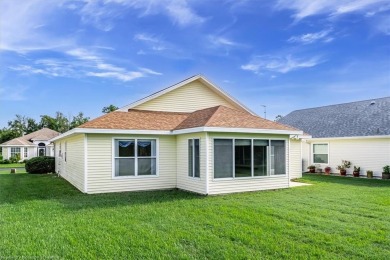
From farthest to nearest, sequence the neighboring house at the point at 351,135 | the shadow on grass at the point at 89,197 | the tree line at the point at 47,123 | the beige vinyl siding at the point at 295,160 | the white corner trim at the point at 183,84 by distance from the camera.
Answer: the tree line at the point at 47,123 → the neighboring house at the point at 351,135 → the beige vinyl siding at the point at 295,160 → the white corner trim at the point at 183,84 → the shadow on grass at the point at 89,197

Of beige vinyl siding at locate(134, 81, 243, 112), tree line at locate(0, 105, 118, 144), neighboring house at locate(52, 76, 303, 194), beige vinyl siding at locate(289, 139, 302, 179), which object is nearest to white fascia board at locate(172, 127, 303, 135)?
Result: neighboring house at locate(52, 76, 303, 194)

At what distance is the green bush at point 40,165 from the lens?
22.6 meters

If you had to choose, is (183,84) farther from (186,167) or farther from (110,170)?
(110,170)

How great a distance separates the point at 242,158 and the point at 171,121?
149 inches

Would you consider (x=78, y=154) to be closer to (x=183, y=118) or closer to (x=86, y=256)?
(x=183, y=118)

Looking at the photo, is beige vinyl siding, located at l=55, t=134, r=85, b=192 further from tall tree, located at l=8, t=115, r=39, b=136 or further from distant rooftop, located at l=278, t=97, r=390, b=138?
tall tree, located at l=8, t=115, r=39, b=136

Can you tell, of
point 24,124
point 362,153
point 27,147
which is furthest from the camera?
point 24,124

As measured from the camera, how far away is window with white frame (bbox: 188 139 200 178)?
12180 mm

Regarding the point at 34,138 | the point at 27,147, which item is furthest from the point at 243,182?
the point at 34,138

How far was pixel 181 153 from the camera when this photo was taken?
1325cm

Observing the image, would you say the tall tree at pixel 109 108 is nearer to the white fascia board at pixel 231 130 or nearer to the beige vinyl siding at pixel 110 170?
the beige vinyl siding at pixel 110 170

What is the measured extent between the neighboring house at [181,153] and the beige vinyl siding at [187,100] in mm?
936

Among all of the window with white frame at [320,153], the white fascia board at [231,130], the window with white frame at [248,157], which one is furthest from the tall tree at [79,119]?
the window with white frame at [248,157]

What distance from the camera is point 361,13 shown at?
1355 centimetres
